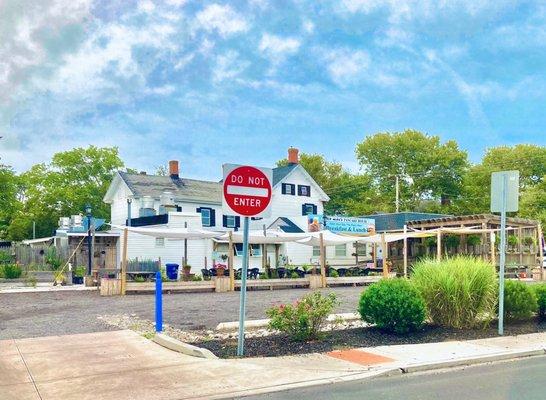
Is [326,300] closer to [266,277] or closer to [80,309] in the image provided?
[80,309]

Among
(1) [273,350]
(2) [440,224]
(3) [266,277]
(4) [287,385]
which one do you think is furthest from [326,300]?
(2) [440,224]

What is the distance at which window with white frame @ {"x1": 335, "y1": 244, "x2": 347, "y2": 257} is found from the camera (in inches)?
1523

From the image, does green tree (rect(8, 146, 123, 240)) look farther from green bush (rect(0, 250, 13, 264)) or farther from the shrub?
the shrub

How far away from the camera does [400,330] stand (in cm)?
1073

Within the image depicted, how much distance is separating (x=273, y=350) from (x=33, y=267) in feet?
85.7

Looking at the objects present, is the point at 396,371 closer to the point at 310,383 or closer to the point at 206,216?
the point at 310,383

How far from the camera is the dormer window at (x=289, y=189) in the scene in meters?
42.1

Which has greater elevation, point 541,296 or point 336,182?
point 336,182

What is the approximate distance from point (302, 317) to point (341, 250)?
2947cm

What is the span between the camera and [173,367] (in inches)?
326

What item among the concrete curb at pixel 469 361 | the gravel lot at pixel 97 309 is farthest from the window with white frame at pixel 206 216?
the concrete curb at pixel 469 361

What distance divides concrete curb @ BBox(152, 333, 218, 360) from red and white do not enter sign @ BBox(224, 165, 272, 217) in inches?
84.7

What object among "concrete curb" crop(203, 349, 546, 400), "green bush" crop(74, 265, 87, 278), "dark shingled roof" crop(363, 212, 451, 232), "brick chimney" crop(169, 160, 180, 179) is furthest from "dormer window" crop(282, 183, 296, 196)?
"concrete curb" crop(203, 349, 546, 400)

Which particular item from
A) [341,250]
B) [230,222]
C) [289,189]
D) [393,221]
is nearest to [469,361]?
[341,250]
